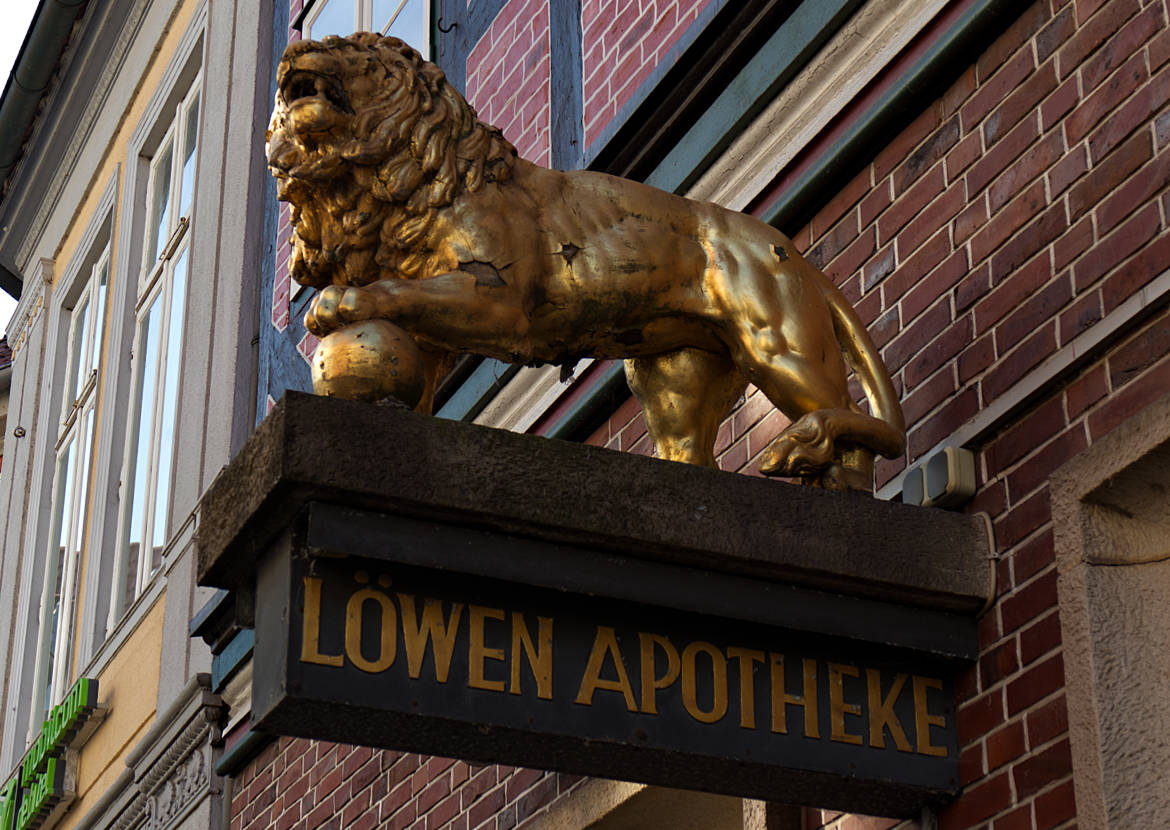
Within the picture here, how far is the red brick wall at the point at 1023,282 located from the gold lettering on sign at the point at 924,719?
6cm

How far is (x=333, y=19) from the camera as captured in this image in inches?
364

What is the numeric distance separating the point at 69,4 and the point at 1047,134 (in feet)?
32.7

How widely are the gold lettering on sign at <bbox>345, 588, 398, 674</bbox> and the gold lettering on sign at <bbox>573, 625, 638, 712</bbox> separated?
35cm

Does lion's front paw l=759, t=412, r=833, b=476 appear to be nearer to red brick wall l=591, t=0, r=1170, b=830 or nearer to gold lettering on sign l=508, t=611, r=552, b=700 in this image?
red brick wall l=591, t=0, r=1170, b=830

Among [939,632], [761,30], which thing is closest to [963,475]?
[939,632]

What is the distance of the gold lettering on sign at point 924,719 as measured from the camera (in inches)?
156

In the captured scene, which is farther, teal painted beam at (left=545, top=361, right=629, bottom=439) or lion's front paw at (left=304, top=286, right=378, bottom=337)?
teal painted beam at (left=545, top=361, right=629, bottom=439)

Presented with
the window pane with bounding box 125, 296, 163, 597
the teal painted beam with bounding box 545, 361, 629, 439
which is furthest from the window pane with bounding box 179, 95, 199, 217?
the teal painted beam with bounding box 545, 361, 629, 439

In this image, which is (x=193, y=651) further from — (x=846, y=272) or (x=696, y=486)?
(x=696, y=486)

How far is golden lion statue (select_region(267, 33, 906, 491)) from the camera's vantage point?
3951 mm

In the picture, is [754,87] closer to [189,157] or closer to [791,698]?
[791,698]

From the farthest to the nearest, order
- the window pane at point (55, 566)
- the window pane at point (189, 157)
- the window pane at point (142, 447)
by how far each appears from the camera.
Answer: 1. the window pane at point (55, 566)
2. the window pane at point (189, 157)
3. the window pane at point (142, 447)

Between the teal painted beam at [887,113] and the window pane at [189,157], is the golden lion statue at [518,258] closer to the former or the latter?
the teal painted beam at [887,113]

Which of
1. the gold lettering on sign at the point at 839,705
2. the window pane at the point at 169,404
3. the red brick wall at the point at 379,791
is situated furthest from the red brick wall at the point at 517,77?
the window pane at the point at 169,404
